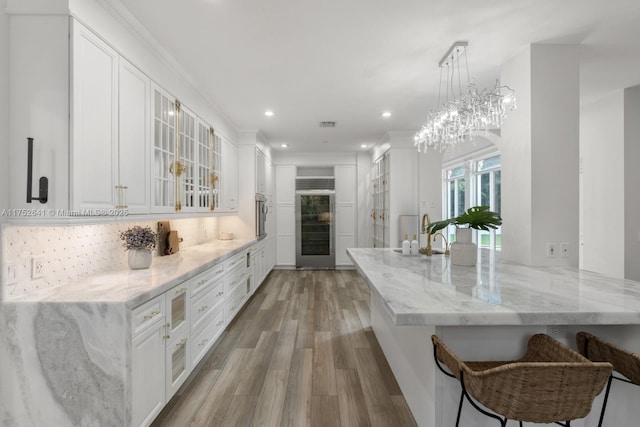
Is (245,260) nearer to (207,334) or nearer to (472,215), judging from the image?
(207,334)

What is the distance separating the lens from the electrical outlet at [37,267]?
5.62 feet

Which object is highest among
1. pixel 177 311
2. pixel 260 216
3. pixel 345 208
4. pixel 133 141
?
pixel 133 141

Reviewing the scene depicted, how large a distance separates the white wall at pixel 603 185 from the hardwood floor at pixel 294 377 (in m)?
2.80

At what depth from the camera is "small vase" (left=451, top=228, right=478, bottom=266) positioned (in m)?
2.41

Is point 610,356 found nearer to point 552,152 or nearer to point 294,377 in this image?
point 552,152

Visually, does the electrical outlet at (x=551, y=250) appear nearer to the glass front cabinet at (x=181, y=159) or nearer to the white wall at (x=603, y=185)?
the white wall at (x=603, y=185)

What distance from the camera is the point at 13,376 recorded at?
5.10ft

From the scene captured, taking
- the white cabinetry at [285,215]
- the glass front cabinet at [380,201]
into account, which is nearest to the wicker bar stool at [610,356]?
the glass front cabinet at [380,201]

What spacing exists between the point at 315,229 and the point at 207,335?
→ 170 inches

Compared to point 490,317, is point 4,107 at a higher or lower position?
higher

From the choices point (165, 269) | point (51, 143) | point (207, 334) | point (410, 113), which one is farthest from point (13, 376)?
point (410, 113)

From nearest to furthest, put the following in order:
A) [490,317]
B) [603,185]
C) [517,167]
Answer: [490,317]
[517,167]
[603,185]

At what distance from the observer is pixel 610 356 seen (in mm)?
1369

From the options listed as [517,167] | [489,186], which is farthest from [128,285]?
[489,186]
